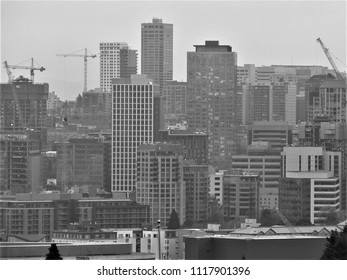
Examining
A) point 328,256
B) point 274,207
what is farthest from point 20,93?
point 328,256

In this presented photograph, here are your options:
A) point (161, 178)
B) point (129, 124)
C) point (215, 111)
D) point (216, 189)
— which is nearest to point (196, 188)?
point (161, 178)

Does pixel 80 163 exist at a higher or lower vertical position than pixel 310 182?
higher

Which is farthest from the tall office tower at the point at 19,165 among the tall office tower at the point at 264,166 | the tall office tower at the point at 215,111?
the tall office tower at the point at 264,166

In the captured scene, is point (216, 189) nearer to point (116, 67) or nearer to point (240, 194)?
point (240, 194)

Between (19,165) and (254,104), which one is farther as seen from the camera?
(254,104)

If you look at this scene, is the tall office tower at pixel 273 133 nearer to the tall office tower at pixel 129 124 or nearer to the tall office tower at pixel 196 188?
the tall office tower at pixel 196 188
